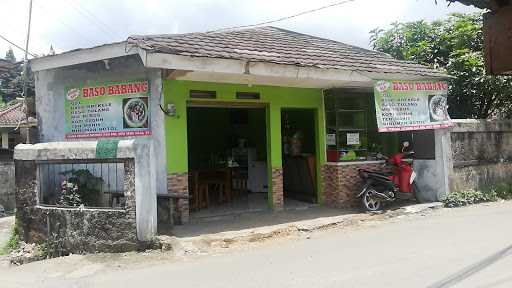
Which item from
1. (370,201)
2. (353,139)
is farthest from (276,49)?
(370,201)

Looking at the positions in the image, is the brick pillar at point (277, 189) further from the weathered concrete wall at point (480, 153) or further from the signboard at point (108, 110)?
the weathered concrete wall at point (480, 153)

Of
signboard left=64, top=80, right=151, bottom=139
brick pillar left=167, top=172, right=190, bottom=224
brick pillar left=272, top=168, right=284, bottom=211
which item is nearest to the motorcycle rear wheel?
brick pillar left=272, top=168, right=284, bottom=211

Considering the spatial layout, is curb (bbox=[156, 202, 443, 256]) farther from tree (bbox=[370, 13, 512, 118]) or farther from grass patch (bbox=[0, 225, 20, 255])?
tree (bbox=[370, 13, 512, 118])

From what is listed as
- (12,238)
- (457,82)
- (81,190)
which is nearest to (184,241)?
(81,190)

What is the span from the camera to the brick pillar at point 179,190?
9531 mm

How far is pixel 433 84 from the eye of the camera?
12391 millimetres

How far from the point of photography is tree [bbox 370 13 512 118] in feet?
47.2

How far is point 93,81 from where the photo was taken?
10062mm

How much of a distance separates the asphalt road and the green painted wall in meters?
2.57

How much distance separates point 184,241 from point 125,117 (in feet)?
9.51

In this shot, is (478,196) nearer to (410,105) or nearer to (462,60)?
(410,105)

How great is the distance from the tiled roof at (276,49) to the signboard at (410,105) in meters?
0.34

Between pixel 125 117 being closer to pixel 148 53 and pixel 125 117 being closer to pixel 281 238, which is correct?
pixel 148 53

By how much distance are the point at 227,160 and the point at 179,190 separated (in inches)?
194
